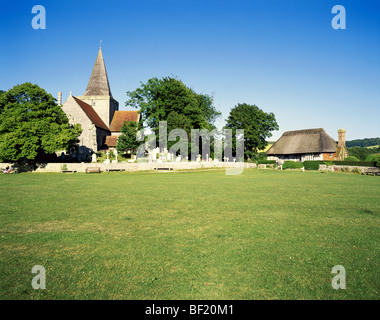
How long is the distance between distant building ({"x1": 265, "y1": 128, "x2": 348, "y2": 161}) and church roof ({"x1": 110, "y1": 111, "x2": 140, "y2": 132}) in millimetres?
34222

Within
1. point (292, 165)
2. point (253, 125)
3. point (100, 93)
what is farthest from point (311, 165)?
point (100, 93)

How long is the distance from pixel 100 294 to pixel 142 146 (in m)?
49.2

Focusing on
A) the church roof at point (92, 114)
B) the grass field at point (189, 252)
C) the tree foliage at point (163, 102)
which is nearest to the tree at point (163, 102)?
the tree foliage at point (163, 102)

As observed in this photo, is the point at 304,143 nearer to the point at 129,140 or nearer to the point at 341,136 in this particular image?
the point at 341,136

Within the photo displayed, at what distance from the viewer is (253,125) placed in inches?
2426

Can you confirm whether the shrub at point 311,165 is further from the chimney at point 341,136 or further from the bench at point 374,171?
the chimney at point 341,136

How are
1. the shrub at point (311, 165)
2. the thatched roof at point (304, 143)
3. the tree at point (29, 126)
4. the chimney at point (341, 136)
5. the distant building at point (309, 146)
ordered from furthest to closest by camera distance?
the chimney at point (341, 136), the thatched roof at point (304, 143), the distant building at point (309, 146), the shrub at point (311, 165), the tree at point (29, 126)

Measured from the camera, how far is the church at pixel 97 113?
2205 inches

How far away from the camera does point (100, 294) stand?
4.07 m

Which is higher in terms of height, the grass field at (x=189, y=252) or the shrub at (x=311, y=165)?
the shrub at (x=311, y=165)

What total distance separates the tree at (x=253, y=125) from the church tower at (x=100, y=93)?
30658mm

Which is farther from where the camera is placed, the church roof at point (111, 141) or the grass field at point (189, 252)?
the church roof at point (111, 141)
